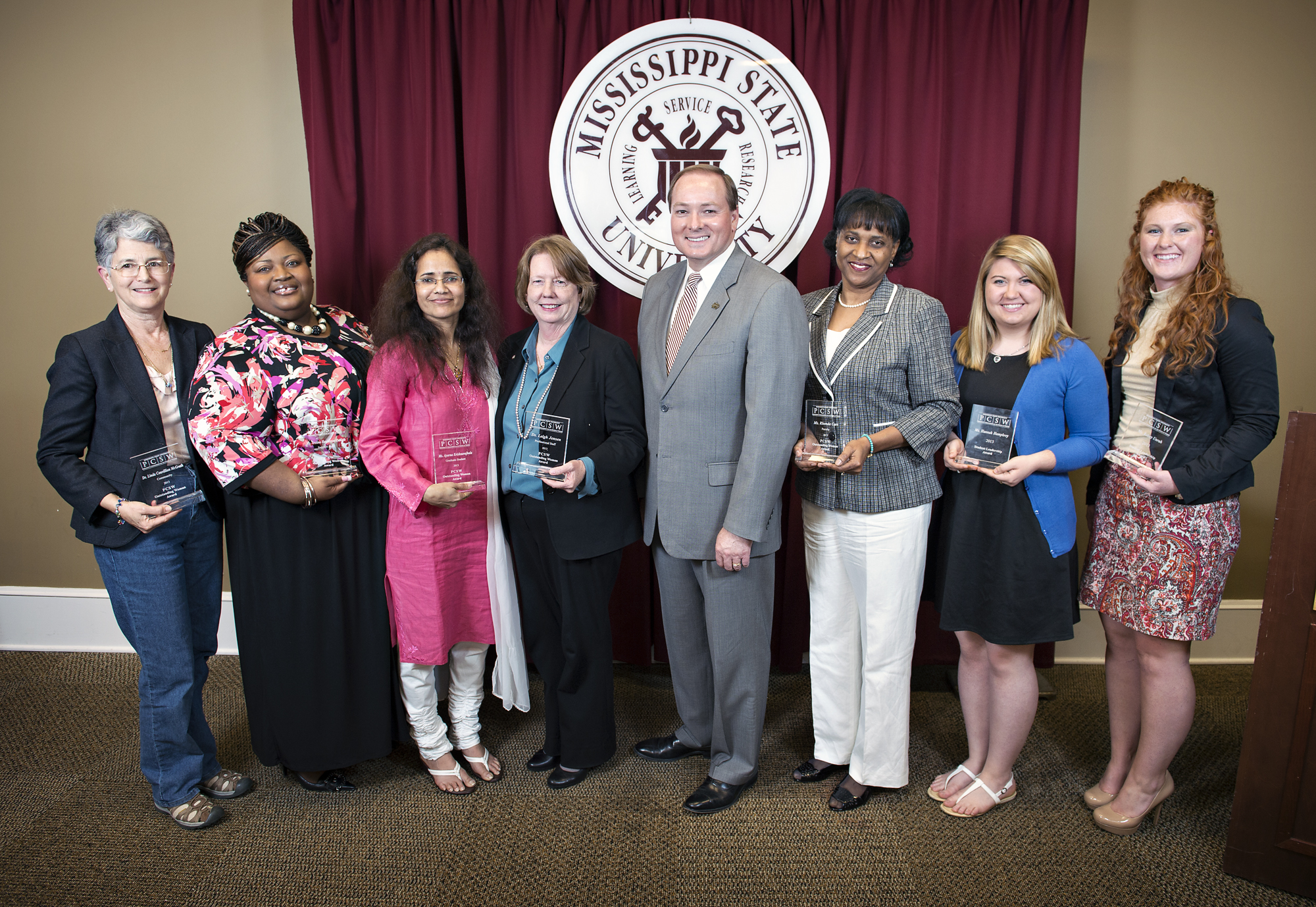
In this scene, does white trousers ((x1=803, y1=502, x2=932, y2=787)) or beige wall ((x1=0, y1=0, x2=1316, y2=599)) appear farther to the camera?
beige wall ((x1=0, y1=0, x2=1316, y2=599))

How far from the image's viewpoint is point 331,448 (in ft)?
6.49

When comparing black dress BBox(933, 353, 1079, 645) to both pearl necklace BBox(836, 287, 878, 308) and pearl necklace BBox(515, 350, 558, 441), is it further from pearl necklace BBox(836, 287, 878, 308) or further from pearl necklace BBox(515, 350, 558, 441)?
pearl necklace BBox(515, 350, 558, 441)

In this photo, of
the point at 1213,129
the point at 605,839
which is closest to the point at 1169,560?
the point at 605,839

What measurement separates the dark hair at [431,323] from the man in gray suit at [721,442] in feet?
1.50

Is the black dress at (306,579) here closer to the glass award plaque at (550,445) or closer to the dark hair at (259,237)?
the dark hair at (259,237)

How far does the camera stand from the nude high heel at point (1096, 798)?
2.09 metres

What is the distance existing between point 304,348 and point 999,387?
1.84 m

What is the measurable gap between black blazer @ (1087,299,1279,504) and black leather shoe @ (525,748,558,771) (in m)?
1.89

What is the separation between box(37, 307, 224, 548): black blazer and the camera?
6.16 ft

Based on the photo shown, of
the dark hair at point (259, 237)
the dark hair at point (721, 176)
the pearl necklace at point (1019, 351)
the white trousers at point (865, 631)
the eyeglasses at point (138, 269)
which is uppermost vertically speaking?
the dark hair at point (721, 176)

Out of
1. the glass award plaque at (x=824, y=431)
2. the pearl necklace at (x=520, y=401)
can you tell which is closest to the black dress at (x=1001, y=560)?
the glass award plaque at (x=824, y=431)

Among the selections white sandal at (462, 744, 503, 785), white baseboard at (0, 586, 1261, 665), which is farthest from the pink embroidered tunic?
white baseboard at (0, 586, 1261, 665)

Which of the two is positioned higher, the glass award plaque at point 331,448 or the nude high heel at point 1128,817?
the glass award plaque at point 331,448

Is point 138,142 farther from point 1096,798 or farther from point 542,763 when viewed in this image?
point 1096,798
